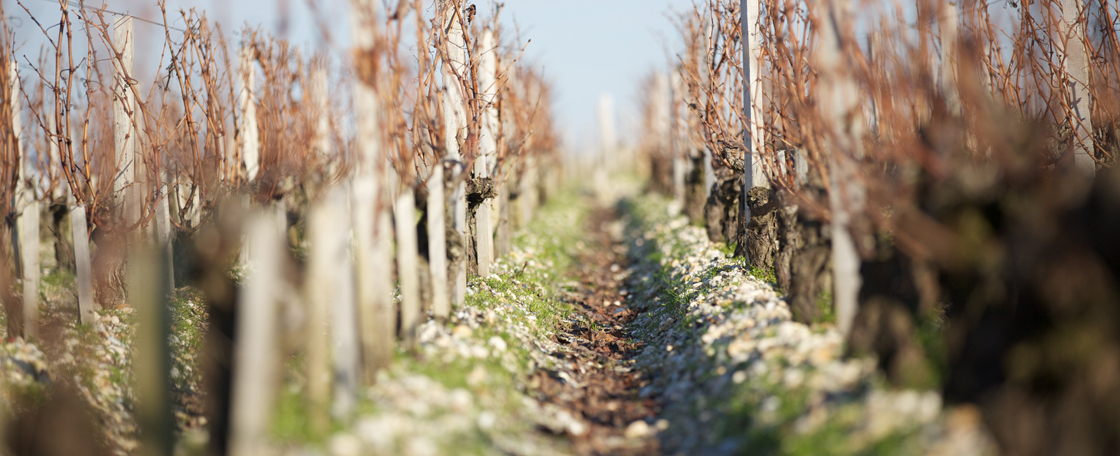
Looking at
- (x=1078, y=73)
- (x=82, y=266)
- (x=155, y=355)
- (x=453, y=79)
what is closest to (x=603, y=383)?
(x=155, y=355)

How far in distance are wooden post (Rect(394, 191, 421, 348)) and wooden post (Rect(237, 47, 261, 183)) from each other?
4776 mm

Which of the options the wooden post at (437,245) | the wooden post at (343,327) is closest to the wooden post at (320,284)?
the wooden post at (343,327)

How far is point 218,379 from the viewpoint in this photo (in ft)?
10.9

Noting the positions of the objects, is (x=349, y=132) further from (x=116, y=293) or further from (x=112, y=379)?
(x=112, y=379)

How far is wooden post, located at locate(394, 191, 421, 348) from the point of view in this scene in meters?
4.13

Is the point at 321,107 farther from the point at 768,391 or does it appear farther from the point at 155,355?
the point at 768,391

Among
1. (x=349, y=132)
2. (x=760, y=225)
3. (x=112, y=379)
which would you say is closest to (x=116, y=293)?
(x=112, y=379)

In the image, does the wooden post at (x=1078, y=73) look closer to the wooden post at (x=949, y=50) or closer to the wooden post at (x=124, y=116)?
the wooden post at (x=949, y=50)

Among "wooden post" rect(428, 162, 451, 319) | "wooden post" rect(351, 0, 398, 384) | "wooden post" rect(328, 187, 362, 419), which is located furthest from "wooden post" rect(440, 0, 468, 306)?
"wooden post" rect(328, 187, 362, 419)

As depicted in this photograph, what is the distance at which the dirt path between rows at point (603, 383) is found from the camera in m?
3.91

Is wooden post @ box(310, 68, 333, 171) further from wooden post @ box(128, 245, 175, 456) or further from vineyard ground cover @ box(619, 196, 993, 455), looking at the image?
wooden post @ box(128, 245, 175, 456)

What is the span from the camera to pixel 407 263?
416cm

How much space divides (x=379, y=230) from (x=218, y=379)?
1119 millimetres

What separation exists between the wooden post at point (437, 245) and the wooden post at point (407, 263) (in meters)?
0.38
